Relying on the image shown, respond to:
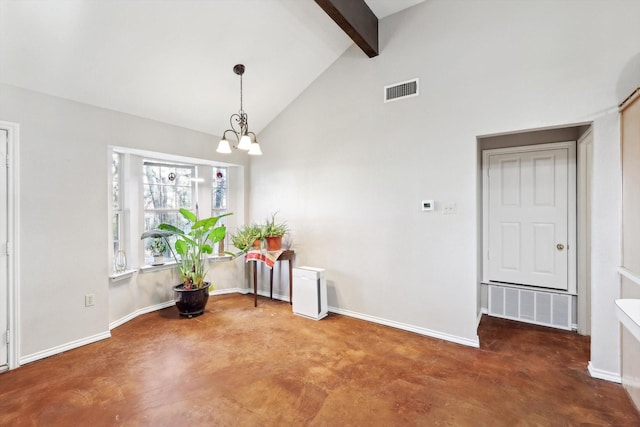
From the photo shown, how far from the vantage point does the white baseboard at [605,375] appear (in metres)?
2.26

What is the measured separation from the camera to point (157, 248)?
160 inches

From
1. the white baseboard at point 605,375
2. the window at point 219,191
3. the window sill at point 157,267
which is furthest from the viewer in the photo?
the window at point 219,191

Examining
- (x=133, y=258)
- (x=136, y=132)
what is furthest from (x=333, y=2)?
(x=133, y=258)

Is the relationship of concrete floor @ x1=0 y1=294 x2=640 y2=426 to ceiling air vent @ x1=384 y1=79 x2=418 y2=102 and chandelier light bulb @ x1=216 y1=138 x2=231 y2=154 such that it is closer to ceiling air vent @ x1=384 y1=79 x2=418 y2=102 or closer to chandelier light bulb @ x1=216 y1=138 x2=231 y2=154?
chandelier light bulb @ x1=216 y1=138 x2=231 y2=154

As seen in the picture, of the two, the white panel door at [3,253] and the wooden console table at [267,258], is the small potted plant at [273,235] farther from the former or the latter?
the white panel door at [3,253]

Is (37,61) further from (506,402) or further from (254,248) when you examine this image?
(506,402)

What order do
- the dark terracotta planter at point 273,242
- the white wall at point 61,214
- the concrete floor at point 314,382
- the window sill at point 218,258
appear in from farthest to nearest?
the window sill at point 218,258 < the dark terracotta planter at point 273,242 < the white wall at point 61,214 < the concrete floor at point 314,382

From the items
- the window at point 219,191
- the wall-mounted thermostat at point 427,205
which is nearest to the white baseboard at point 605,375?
the wall-mounted thermostat at point 427,205

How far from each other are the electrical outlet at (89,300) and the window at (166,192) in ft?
3.24

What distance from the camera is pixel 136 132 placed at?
3445 mm

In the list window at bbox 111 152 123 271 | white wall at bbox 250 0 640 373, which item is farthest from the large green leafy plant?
white wall at bbox 250 0 640 373

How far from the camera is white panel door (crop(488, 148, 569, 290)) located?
3.29 m

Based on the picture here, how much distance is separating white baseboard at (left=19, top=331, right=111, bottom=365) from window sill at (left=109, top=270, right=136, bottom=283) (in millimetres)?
593

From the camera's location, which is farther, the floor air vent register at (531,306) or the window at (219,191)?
the window at (219,191)
